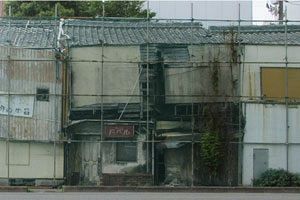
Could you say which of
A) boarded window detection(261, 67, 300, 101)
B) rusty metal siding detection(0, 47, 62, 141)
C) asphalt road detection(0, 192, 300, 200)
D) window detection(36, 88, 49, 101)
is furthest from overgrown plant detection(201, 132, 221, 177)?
window detection(36, 88, 49, 101)

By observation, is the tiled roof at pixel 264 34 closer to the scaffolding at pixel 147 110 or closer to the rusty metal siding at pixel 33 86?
the scaffolding at pixel 147 110

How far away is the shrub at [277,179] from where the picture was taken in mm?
23781

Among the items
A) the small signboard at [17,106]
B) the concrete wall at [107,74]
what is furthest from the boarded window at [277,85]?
the small signboard at [17,106]

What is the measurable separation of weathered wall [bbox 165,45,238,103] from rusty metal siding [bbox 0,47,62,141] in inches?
167

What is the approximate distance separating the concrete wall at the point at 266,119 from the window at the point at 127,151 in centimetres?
412

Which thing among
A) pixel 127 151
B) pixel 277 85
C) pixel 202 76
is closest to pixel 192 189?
pixel 127 151

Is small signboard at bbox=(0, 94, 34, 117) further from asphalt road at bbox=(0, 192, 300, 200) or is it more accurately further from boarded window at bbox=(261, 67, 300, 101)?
boarded window at bbox=(261, 67, 300, 101)

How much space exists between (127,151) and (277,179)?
221 inches

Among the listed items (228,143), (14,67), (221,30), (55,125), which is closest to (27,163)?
(55,125)

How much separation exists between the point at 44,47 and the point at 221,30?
6.97 m

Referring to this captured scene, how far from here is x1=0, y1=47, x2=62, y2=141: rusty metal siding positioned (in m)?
24.0

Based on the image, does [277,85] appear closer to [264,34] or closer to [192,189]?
[264,34]

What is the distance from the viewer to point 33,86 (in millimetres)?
24109

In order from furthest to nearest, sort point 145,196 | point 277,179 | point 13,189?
point 277,179, point 13,189, point 145,196
